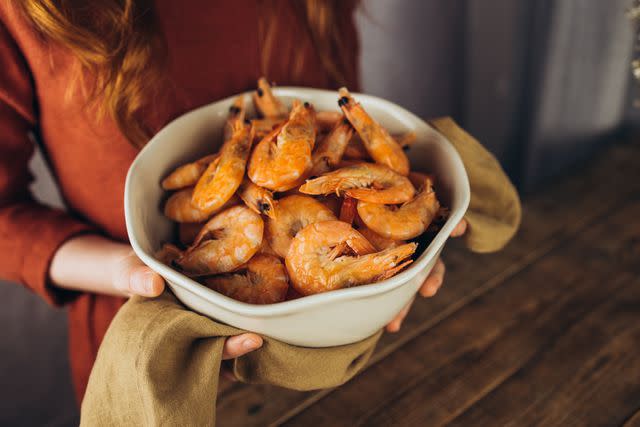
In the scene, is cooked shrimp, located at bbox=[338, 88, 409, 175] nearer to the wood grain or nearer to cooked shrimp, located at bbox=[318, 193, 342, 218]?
cooked shrimp, located at bbox=[318, 193, 342, 218]

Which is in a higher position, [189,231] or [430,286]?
[189,231]

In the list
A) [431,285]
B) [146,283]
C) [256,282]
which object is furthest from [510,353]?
[146,283]

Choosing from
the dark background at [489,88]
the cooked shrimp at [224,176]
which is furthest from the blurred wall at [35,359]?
the cooked shrimp at [224,176]

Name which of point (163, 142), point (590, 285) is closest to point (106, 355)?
point (163, 142)

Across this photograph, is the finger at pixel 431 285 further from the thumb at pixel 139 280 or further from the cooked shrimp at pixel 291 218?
the thumb at pixel 139 280

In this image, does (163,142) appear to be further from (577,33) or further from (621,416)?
(577,33)

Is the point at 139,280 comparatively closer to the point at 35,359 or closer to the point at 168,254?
the point at 168,254

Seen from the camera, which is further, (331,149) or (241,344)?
(331,149)
